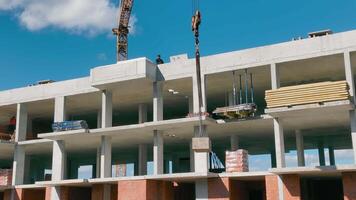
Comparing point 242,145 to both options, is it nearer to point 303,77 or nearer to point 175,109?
point 175,109

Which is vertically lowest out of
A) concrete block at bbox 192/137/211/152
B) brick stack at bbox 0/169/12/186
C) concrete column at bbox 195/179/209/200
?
concrete column at bbox 195/179/209/200

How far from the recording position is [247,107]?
30.1 metres

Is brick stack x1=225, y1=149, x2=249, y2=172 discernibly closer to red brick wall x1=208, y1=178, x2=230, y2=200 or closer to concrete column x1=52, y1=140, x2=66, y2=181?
red brick wall x1=208, y1=178, x2=230, y2=200

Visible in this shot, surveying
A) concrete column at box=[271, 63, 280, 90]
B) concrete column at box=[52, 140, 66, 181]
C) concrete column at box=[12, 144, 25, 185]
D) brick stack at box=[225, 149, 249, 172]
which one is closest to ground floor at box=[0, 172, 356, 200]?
brick stack at box=[225, 149, 249, 172]

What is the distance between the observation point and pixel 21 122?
40281mm

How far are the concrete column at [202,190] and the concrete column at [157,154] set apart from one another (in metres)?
3.34

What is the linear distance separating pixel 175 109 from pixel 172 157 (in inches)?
424

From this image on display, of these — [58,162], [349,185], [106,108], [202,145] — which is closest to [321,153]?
[349,185]

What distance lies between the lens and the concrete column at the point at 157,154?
32531mm

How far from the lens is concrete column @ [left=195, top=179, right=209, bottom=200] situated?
99.7 feet

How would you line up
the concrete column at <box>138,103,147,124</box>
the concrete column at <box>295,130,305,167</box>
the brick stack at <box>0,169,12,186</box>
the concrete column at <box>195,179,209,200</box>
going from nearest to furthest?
the concrete column at <box>195,179,209,200</box>
the concrete column at <box>295,130,305,167</box>
the concrete column at <box>138,103,147,124</box>
the brick stack at <box>0,169,12,186</box>

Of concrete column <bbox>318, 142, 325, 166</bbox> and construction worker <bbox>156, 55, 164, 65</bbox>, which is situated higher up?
construction worker <bbox>156, 55, 164, 65</bbox>

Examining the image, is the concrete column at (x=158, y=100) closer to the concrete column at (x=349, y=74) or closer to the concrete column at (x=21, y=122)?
the concrete column at (x=349, y=74)

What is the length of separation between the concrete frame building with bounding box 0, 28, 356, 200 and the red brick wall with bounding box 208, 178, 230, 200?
66 millimetres
